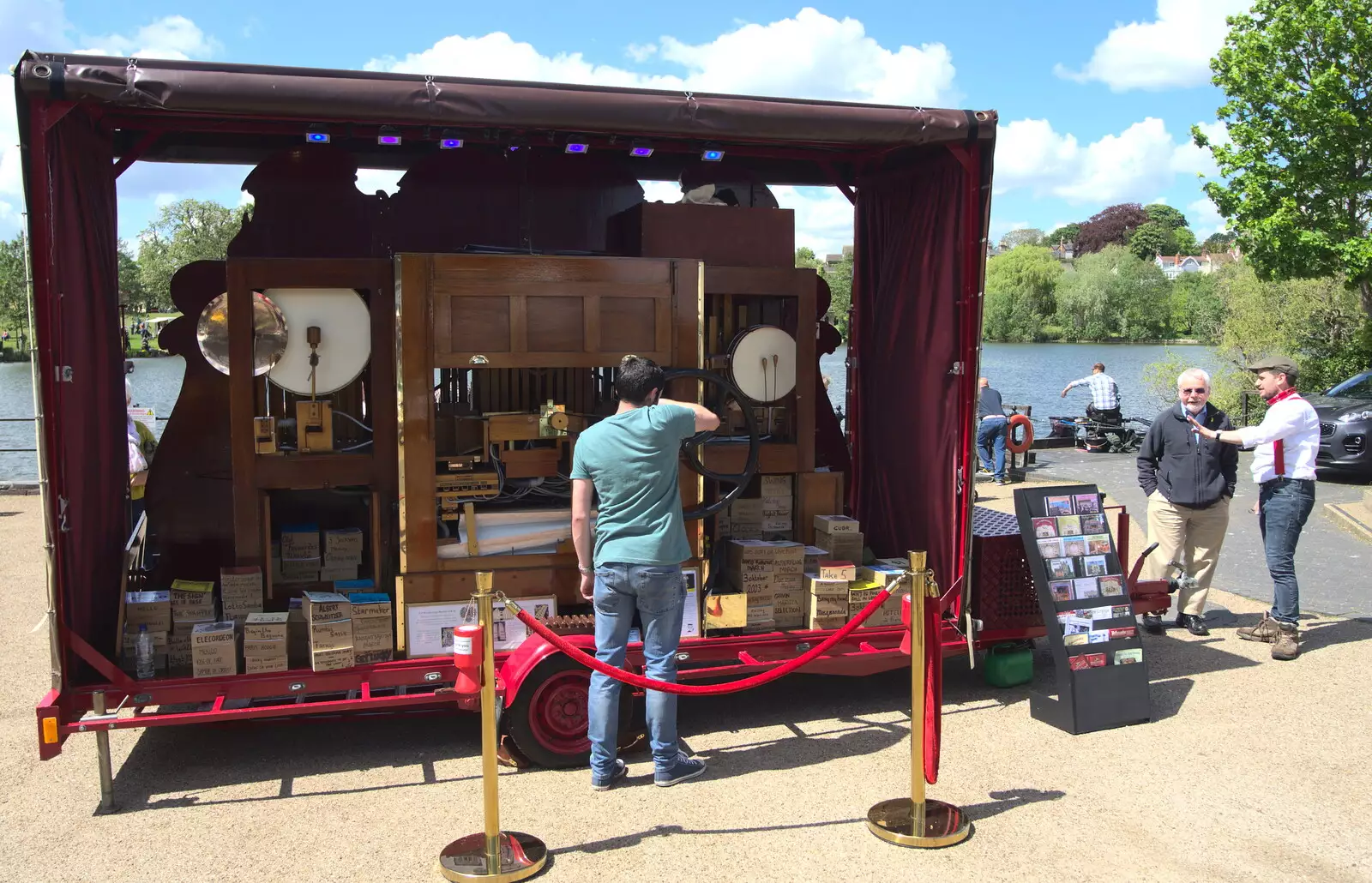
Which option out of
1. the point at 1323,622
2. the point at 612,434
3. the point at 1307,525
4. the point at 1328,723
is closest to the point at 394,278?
the point at 612,434

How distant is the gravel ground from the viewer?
4.02m

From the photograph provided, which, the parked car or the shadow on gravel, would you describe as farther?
the parked car

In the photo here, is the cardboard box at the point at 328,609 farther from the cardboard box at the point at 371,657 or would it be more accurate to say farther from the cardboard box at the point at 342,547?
the cardboard box at the point at 342,547

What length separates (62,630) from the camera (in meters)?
4.44

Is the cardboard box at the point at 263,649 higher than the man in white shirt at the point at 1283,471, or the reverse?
the man in white shirt at the point at 1283,471

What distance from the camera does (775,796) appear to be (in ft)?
15.3

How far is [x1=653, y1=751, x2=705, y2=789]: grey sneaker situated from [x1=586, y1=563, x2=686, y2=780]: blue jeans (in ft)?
0.24

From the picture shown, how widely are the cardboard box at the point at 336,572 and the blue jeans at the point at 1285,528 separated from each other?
18.1ft

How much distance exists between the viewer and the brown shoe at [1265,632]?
6.91m

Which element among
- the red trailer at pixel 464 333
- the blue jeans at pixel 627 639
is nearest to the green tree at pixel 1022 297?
the red trailer at pixel 464 333

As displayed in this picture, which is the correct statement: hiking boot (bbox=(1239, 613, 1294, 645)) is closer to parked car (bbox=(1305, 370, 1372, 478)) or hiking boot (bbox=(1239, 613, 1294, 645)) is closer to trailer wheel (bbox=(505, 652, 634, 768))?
trailer wheel (bbox=(505, 652, 634, 768))

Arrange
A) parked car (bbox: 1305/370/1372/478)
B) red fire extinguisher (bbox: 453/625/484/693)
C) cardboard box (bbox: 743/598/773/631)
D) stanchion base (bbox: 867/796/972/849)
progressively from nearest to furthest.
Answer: red fire extinguisher (bbox: 453/625/484/693) < stanchion base (bbox: 867/796/972/849) < cardboard box (bbox: 743/598/773/631) < parked car (bbox: 1305/370/1372/478)

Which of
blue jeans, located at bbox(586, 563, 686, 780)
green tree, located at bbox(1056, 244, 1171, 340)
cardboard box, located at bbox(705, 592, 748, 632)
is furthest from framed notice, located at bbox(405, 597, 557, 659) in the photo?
green tree, located at bbox(1056, 244, 1171, 340)

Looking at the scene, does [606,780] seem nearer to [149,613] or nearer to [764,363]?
[149,613]
